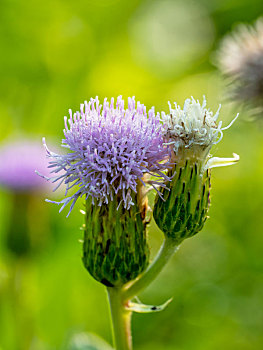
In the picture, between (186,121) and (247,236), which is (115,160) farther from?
(247,236)

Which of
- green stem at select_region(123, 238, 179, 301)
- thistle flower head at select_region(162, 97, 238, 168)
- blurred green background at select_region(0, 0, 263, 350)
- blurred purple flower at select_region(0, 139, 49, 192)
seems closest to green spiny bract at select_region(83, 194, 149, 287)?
green stem at select_region(123, 238, 179, 301)

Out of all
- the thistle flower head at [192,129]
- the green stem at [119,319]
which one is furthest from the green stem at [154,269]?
the thistle flower head at [192,129]

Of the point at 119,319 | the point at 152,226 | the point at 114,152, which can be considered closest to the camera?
the point at 114,152

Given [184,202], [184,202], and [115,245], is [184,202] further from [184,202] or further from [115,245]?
[115,245]

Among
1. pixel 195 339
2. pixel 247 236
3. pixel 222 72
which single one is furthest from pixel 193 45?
pixel 195 339

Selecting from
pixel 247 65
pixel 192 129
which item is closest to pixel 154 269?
pixel 192 129

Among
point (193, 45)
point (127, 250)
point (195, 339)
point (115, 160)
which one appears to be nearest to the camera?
point (115, 160)
